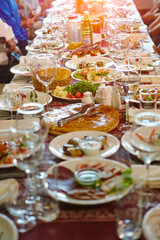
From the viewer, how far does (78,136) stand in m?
1.59

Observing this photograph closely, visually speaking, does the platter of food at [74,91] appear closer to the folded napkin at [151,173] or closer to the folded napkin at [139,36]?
the folded napkin at [151,173]

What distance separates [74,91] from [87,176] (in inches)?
38.5

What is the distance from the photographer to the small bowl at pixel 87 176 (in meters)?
1.17

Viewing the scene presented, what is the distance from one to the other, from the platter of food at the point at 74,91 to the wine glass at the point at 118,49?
36cm

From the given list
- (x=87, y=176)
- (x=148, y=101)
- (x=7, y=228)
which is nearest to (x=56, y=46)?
(x=148, y=101)

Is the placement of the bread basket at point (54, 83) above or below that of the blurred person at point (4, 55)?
above

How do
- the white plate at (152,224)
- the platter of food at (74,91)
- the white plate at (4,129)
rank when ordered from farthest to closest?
1. the platter of food at (74,91)
2. the white plate at (4,129)
3. the white plate at (152,224)

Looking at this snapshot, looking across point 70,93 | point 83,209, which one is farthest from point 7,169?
point 70,93

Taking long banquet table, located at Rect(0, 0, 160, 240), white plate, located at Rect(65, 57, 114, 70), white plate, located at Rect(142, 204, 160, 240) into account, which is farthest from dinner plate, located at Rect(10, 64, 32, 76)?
white plate, located at Rect(142, 204, 160, 240)

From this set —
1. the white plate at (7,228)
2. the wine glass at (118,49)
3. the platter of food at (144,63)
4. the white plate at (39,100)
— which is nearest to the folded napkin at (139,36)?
the platter of food at (144,63)

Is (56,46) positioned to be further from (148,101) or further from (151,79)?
(148,101)

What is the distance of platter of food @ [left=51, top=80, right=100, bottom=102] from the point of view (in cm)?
210

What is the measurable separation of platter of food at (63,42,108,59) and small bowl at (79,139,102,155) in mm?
1637

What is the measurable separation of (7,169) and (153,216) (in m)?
0.61
